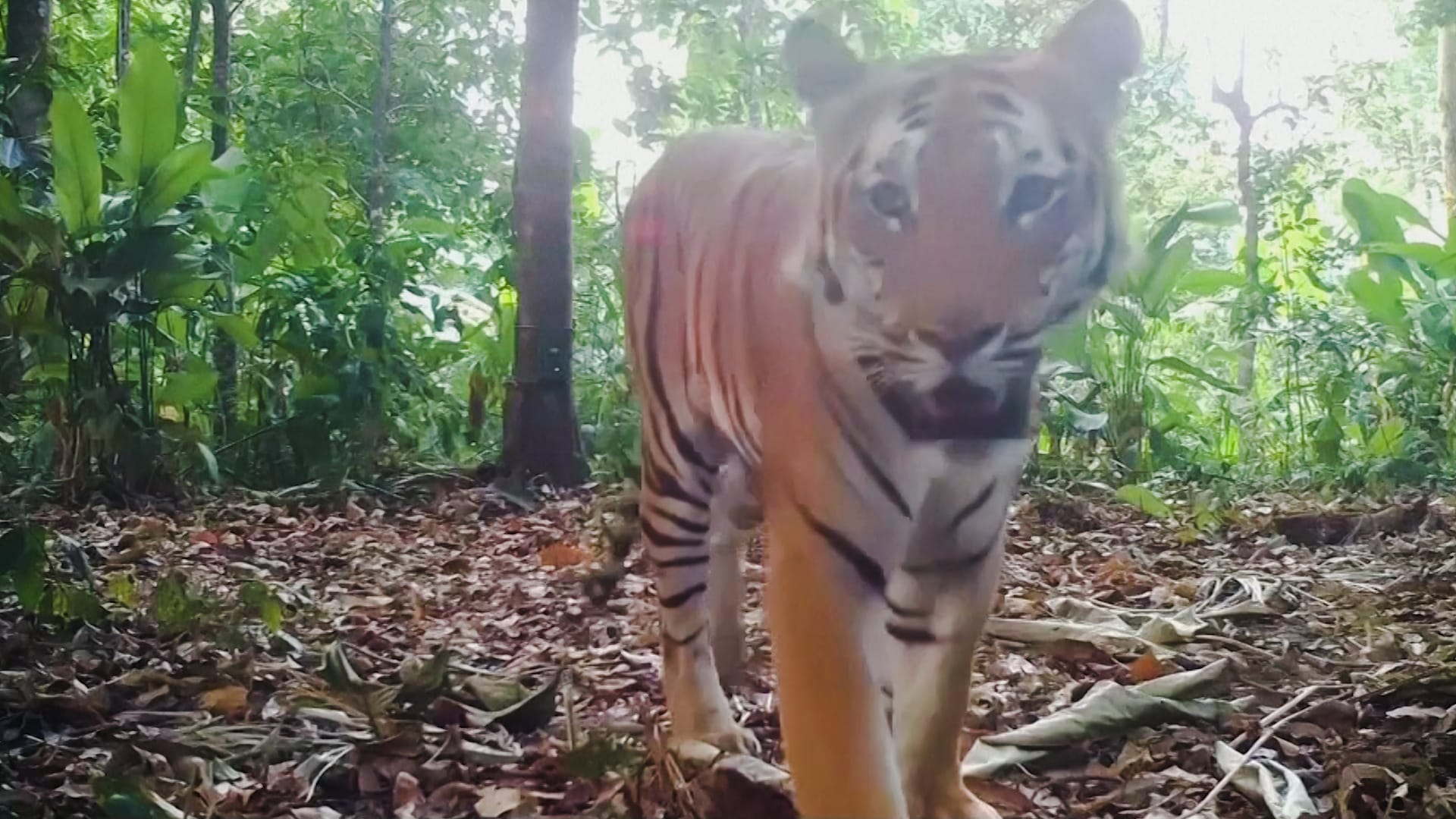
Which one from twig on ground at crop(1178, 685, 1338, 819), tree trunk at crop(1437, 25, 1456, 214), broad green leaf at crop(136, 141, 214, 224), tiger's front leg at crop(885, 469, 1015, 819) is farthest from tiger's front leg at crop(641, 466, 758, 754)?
tree trunk at crop(1437, 25, 1456, 214)

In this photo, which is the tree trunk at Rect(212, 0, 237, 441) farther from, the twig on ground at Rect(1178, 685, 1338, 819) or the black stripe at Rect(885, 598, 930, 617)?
the twig on ground at Rect(1178, 685, 1338, 819)

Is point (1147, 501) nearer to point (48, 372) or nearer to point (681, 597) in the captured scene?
point (681, 597)

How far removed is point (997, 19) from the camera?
28.3 inches

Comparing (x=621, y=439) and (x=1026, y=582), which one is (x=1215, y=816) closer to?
(x=1026, y=582)

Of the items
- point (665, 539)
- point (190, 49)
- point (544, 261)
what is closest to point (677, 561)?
point (665, 539)

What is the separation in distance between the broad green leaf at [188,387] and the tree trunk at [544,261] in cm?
26

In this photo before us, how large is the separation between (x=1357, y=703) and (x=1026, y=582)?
0.29 meters

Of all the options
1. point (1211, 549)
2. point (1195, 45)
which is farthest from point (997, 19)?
point (1211, 549)

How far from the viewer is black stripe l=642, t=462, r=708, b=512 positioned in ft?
2.70

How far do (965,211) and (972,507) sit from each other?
19cm

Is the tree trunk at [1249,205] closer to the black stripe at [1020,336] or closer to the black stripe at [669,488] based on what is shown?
the black stripe at [1020,336]

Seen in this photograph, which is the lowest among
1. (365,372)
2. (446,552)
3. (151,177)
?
(446,552)

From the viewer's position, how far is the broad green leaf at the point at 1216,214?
77 cm

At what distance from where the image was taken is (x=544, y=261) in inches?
34.1
